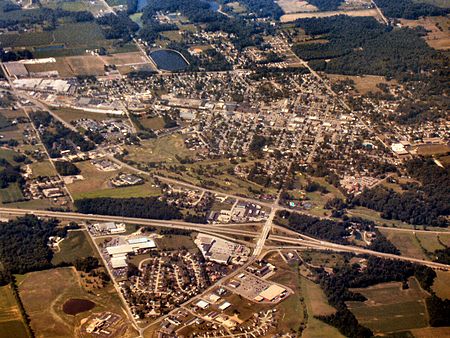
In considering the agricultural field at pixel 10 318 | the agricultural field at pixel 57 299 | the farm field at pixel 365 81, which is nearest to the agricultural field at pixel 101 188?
the agricultural field at pixel 57 299

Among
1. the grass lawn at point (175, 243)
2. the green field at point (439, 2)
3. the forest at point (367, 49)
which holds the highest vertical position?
the grass lawn at point (175, 243)

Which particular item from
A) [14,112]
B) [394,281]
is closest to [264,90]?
[14,112]

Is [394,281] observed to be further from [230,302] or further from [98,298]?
[98,298]

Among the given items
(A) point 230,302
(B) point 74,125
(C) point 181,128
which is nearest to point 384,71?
(C) point 181,128

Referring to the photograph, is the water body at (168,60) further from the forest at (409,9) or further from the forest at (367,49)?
the forest at (409,9)

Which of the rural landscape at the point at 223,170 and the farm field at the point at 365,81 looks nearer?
the rural landscape at the point at 223,170

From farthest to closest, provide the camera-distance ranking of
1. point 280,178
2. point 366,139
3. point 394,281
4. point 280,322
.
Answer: point 366,139 → point 280,178 → point 394,281 → point 280,322

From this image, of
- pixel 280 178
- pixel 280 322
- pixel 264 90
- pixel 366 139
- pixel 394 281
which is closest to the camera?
pixel 280 322

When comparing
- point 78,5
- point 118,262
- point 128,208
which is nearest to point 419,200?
point 128,208

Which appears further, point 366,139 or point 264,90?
point 264,90
